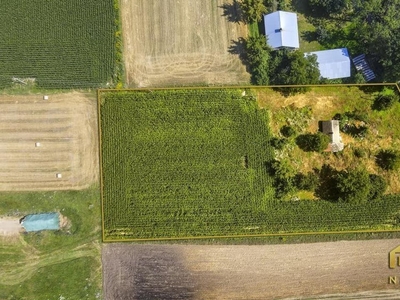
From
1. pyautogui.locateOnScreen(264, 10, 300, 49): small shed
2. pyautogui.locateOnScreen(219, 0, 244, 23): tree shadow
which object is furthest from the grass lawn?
pyautogui.locateOnScreen(264, 10, 300, 49): small shed

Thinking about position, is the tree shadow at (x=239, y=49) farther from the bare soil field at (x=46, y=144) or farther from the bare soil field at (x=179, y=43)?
the bare soil field at (x=46, y=144)

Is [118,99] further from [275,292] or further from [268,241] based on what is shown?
[275,292]

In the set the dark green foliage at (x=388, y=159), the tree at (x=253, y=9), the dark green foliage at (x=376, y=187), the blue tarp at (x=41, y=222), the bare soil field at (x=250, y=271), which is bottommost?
the bare soil field at (x=250, y=271)

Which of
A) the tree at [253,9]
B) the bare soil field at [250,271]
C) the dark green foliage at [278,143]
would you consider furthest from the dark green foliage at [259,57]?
the bare soil field at [250,271]

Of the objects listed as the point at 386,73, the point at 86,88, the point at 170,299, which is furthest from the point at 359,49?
the point at 170,299

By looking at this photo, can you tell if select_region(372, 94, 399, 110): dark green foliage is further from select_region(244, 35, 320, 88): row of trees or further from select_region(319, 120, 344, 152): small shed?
select_region(244, 35, 320, 88): row of trees

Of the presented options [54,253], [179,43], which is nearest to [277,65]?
[179,43]
